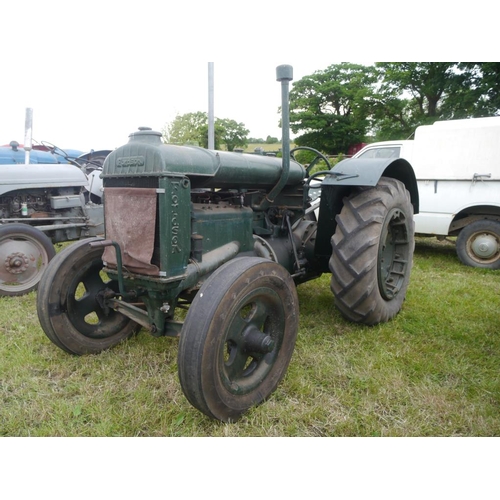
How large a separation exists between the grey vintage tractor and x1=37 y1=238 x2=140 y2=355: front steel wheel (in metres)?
1.93

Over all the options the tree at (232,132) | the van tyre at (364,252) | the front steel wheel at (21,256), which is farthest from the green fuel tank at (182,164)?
the tree at (232,132)

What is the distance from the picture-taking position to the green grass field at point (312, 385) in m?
1.99

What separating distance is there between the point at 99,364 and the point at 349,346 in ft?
5.56

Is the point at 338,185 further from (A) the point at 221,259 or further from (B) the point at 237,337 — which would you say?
(B) the point at 237,337

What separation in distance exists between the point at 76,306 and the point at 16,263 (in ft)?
6.56

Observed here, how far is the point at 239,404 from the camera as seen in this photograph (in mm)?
1974

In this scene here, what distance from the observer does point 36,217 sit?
485 cm

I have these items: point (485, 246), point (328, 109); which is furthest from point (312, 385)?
point (328, 109)

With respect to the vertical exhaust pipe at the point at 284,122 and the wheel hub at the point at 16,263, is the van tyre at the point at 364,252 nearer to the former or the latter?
the vertical exhaust pipe at the point at 284,122

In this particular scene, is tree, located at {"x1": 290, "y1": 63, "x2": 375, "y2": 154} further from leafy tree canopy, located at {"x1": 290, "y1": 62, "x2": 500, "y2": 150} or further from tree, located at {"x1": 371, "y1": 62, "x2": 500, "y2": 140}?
tree, located at {"x1": 371, "y1": 62, "x2": 500, "y2": 140}

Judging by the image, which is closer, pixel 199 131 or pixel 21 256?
pixel 21 256

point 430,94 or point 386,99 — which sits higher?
point 386,99


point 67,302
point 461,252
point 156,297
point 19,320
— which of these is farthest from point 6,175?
point 461,252

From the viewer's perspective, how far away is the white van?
5.54 meters
